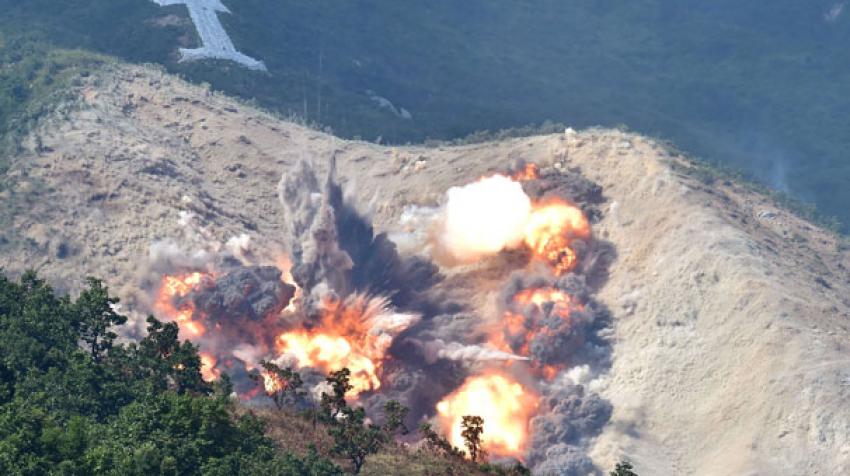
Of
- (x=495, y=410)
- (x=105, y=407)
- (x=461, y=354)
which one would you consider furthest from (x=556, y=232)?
(x=105, y=407)

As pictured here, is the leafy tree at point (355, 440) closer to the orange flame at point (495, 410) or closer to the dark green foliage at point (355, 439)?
the dark green foliage at point (355, 439)

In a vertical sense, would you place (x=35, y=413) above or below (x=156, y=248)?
below

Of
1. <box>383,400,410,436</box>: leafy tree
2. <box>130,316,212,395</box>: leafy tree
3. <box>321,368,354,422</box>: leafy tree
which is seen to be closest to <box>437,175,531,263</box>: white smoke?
<box>383,400,410,436</box>: leafy tree

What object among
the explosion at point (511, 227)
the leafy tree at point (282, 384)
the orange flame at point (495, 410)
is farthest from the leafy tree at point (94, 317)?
the explosion at point (511, 227)

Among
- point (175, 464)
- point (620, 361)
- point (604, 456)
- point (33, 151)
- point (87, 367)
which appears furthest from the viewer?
point (33, 151)

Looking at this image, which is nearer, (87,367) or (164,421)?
(164,421)

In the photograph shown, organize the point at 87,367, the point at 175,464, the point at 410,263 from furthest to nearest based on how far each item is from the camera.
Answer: the point at 410,263 < the point at 87,367 < the point at 175,464

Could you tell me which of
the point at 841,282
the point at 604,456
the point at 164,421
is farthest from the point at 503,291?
the point at 164,421

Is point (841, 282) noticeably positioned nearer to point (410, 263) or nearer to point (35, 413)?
point (410, 263)
